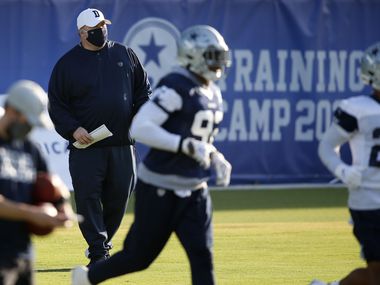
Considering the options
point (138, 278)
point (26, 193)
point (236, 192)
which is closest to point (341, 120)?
point (26, 193)

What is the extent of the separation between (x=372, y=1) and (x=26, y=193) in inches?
568

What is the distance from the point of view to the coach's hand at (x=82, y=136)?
11.1 meters

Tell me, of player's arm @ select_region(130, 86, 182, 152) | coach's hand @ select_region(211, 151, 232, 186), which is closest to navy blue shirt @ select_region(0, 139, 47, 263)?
player's arm @ select_region(130, 86, 182, 152)

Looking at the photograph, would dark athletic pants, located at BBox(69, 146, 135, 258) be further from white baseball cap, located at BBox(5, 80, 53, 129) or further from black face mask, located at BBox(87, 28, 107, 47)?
white baseball cap, located at BBox(5, 80, 53, 129)

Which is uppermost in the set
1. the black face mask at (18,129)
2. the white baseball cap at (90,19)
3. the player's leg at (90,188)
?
the black face mask at (18,129)

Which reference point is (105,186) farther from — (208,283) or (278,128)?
(278,128)

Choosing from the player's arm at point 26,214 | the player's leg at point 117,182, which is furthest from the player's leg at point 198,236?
the player's leg at point 117,182

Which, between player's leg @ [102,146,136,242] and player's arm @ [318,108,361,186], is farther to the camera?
player's leg @ [102,146,136,242]

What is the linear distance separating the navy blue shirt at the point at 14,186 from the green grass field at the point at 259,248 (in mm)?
3655

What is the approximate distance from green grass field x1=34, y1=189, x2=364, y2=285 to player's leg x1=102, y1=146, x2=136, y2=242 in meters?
0.59

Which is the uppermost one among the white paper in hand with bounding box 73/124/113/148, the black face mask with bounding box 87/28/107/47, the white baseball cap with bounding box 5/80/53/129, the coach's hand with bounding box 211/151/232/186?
the white baseball cap with bounding box 5/80/53/129

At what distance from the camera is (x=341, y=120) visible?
8141mm

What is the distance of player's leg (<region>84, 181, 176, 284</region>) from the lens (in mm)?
8305

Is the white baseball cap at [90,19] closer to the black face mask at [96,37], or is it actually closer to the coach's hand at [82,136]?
the black face mask at [96,37]
